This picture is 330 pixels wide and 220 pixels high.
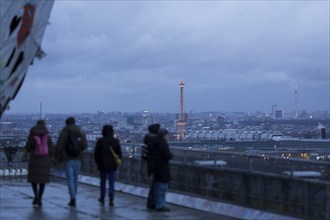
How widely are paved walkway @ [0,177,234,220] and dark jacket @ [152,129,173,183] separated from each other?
0.72 metres

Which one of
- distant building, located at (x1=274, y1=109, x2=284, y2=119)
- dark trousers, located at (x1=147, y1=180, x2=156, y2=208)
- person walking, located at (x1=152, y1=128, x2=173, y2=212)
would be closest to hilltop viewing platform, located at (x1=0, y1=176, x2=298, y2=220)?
dark trousers, located at (x1=147, y1=180, x2=156, y2=208)

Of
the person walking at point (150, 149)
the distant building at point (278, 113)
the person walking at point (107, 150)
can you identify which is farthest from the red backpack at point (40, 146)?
the distant building at point (278, 113)

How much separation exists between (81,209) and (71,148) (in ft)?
3.94

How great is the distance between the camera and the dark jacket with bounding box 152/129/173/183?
14352mm

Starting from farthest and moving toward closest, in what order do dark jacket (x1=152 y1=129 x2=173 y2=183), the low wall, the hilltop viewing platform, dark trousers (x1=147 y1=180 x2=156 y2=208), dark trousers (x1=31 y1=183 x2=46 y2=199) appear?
dark trousers (x1=31 y1=183 x2=46 y2=199) < dark trousers (x1=147 y1=180 x2=156 y2=208) < dark jacket (x1=152 y1=129 x2=173 y2=183) < the hilltop viewing platform < the low wall

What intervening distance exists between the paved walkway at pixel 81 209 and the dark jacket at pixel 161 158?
72 cm

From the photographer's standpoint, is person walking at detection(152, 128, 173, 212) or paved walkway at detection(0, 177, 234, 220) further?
person walking at detection(152, 128, 173, 212)

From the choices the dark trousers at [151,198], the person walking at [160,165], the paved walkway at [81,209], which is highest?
the person walking at [160,165]

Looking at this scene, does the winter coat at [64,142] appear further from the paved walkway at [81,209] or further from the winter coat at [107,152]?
the paved walkway at [81,209]

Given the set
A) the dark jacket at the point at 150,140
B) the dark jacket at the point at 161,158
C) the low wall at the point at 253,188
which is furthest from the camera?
the dark jacket at the point at 150,140

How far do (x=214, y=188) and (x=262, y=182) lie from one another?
179 centimetres

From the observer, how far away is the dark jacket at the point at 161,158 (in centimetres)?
1435

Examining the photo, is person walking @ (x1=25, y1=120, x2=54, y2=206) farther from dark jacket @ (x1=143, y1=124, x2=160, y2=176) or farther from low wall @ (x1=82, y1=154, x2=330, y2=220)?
low wall @ (x1=82, y1=154, x2=330, y2=220)

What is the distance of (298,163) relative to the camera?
45.0ft
